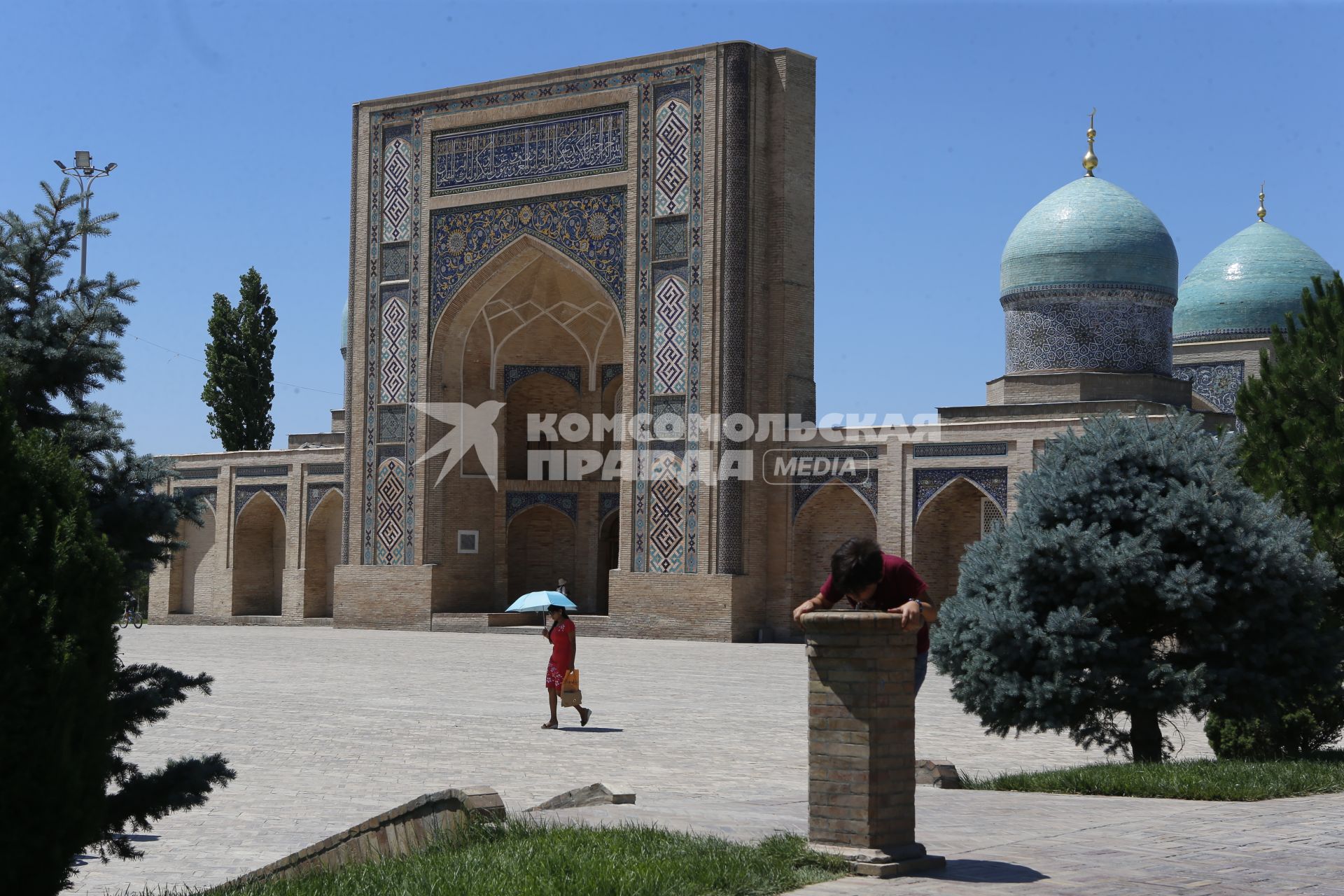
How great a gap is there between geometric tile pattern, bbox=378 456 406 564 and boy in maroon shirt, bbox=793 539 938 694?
63.5ft

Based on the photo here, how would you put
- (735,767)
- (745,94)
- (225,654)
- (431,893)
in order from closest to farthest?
1. (431,893)
2. (735,767)
3. (225,654)
4. (745,94)

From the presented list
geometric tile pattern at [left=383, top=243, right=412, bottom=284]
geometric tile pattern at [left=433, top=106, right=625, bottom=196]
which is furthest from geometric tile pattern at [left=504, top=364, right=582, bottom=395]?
geometric tile pattern at [left=433, top=106, right=625, bottom=196]

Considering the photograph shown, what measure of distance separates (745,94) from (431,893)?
1806 centimetres

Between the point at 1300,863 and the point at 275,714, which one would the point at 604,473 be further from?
the point at 1300,863

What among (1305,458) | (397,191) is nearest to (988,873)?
(1305,458)

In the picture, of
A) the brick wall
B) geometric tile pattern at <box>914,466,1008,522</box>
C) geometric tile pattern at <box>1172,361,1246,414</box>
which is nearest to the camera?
the brick wall

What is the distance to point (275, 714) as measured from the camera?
10.8m

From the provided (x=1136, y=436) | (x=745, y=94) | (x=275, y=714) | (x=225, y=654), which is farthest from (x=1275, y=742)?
(x=745, y=94)

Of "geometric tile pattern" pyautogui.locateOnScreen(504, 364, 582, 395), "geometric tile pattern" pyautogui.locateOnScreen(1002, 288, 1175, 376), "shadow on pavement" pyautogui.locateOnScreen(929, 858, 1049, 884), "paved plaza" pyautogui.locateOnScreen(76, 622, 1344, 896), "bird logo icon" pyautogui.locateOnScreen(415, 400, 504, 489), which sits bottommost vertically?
"paved plaza" pyautogui.locateOnScreen(76, 622, 1344, 896)

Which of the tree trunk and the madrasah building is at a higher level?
the madrasah building

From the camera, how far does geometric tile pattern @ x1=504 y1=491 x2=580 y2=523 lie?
81.4 ft

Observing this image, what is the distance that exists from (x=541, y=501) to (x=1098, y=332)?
9373 millimetres

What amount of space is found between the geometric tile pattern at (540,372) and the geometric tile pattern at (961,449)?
713 centimetres

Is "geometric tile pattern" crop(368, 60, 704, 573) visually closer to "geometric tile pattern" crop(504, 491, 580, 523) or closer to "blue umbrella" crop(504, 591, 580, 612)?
"geometric tile pattern" crop(504, 491, 580, 523)
